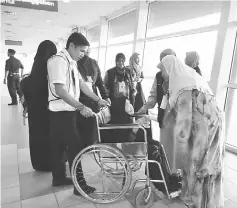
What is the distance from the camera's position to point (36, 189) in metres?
1.88

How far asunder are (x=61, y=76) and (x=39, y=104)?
72 centimetres

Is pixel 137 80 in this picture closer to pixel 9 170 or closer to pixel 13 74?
pixel 9 170

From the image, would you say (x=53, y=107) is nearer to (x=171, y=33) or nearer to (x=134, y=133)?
(x=134, y=133)

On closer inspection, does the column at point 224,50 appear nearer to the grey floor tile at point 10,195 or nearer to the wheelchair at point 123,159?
the wheelchair at point 123,159

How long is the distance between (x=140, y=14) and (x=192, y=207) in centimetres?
476

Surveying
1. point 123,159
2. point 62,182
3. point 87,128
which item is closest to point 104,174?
point 123,159

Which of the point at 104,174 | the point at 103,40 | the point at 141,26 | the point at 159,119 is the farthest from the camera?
the point at 103,40

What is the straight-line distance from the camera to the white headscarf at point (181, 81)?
139 cm

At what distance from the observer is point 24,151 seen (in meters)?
2.74

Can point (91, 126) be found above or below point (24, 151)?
above

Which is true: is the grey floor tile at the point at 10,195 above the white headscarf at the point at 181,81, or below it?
below

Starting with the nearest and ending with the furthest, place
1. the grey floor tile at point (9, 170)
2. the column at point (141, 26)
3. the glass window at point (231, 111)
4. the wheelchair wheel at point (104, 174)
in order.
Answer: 1. the wheelchair wheel at point (104, 174)
2. the grey floor tile at point (9, 170)
3. the glass window at point (231, 111)
4. the column at point (141, 26)

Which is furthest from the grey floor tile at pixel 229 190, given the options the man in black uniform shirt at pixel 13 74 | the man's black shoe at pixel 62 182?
the man in black uniform shirt at pixel 13 74

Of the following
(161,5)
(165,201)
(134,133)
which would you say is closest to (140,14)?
(161,5)
